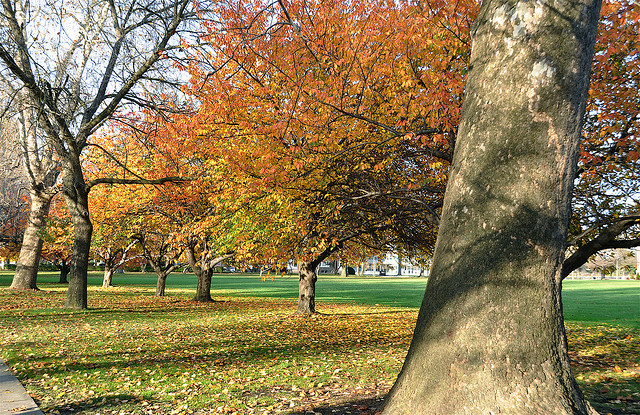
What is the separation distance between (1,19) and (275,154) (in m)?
10.8

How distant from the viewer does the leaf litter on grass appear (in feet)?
18.1

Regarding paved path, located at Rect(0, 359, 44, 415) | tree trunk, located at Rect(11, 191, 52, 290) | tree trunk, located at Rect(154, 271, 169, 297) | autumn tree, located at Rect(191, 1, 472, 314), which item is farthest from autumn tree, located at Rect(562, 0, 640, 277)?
tree trunk, located at Rect(11, 191, 52, 290)

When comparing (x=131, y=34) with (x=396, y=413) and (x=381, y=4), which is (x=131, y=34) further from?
(x=396, y=413)

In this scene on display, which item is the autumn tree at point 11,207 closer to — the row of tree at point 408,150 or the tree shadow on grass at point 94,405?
the row of tree at point 408,150

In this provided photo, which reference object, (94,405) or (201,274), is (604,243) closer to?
(94,405)

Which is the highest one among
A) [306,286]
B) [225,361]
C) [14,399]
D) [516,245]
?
[516,245]

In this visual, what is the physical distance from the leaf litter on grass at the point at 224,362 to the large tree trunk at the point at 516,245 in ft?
6.60

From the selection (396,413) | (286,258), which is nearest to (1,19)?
(286,258)

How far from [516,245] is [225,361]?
6.41m

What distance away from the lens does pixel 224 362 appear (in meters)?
8.15

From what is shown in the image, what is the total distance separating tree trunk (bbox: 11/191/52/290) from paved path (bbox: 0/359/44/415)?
17807 millimetres

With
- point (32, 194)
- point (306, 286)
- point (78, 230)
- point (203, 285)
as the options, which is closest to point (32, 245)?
point (32, 194)

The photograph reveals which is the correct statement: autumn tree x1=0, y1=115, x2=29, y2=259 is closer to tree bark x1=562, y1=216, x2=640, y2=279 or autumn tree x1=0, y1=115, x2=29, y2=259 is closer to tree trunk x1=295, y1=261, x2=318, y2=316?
tree trunk x1=295, y1=261, x2=318, y2=316

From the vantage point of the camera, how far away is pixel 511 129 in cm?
351
